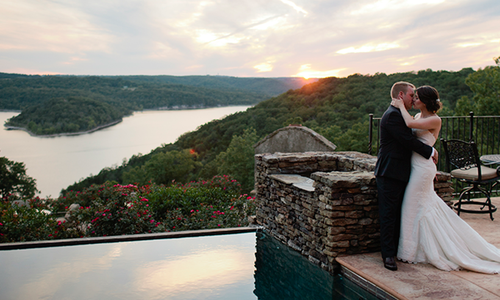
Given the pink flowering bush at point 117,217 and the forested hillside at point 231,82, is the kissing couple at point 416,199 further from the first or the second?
the forested hillside at point 231,82

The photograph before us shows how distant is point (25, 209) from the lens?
19.3 feet

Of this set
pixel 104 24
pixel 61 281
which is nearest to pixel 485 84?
pixel 61 281

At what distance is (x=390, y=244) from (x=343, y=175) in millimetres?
858

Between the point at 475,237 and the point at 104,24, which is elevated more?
the point at 104,24

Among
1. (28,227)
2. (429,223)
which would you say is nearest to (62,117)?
(28,227)

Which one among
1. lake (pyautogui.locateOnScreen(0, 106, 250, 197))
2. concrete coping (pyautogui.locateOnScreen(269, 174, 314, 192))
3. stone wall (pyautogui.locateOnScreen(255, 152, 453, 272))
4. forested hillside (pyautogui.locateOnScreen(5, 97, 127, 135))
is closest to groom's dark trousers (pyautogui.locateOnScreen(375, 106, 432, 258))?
stone wall (pyautogui.locateOnScreen(255, 152, 453, 272))

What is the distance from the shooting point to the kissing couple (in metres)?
3.17

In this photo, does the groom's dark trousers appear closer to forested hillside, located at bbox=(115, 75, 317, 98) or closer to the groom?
the groom

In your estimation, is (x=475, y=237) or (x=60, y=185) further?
(x=60, y=185)

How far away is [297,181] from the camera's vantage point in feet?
14.0

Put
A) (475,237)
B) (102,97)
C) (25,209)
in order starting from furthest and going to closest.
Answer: (102,97)
(25,209)
(475,237)

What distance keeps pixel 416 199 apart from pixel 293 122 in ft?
67.7

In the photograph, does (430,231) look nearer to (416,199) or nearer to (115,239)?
(416,199)

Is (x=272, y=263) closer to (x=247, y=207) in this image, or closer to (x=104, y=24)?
(x=247, y=207)
